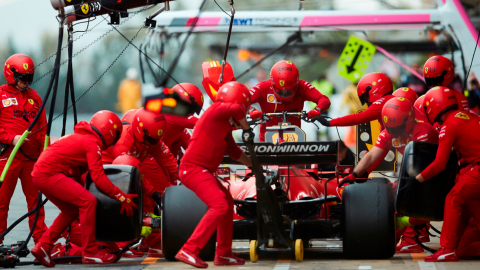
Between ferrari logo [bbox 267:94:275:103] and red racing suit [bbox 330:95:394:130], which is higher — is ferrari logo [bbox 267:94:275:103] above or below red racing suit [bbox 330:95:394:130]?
above

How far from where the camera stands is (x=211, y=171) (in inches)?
240

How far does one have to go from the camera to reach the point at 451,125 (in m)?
6.46

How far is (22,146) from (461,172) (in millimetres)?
4761

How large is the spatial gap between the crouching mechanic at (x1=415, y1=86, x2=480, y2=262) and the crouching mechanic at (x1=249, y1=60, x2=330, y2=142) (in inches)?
57.8

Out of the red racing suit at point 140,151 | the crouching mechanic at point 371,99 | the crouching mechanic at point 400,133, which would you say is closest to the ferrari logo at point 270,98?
the crouching mechanic at point 371,99

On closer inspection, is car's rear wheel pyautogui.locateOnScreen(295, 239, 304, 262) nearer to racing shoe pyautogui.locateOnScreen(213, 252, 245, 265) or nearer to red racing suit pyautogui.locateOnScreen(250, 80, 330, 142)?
racing shoe pyautogui.locateOnScreen(213, 252, 245, 265)

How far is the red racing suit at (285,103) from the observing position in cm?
817

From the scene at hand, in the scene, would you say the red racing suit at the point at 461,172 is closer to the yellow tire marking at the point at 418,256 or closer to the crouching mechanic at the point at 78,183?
the yellow tire marking at the point at 418,256

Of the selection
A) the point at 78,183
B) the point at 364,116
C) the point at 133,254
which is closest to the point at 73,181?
the point at 78,183

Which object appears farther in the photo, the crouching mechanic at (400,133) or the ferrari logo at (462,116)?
the crouching mechanic at (400,133)

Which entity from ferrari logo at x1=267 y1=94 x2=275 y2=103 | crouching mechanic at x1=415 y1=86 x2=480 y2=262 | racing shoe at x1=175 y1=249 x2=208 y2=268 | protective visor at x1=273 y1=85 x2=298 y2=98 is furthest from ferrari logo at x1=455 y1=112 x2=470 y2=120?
racing shoe at x1=175 y1=249 x2=208 y2=268

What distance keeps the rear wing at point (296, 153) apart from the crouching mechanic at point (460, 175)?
0.90 metres

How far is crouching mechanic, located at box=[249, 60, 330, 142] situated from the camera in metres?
7.85

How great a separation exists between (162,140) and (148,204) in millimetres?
933
